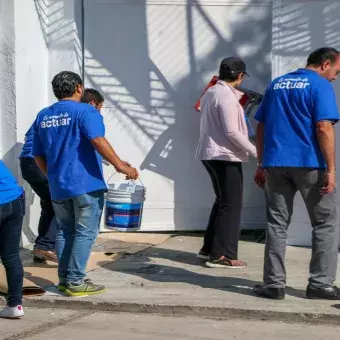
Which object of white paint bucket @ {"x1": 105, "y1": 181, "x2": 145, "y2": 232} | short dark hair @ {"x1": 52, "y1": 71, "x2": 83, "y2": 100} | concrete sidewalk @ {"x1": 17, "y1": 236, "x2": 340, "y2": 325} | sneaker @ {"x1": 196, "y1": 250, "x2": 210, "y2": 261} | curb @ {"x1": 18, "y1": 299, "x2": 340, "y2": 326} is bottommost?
curb @ {"x1": 18, "y1": 299, "x2": 340, "y2": 326}

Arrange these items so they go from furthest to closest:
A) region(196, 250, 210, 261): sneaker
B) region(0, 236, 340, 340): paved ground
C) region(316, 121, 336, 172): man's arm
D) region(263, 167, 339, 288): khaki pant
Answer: region(196, 250, 210, 261): sneaker → region(263, 167, 339, 288): khaki pant → region(316, 121, 336, 172): man's arm → region(0, 236, 340, 340): paved ground

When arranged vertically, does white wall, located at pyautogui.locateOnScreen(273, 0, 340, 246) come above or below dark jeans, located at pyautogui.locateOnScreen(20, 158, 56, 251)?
above

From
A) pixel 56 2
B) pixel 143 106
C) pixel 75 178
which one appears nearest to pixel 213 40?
pixel 143 106

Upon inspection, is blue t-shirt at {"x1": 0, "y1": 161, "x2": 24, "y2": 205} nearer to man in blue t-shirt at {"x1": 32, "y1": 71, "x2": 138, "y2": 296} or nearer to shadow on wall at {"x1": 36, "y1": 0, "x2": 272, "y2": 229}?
man in blue t-shirt at {"x1": 32, "y1": 71, "x2": 138, "y2": 296}

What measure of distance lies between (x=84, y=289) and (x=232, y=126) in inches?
73.9

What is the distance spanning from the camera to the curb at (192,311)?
20.5ft

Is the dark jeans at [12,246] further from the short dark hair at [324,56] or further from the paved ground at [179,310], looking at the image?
the short dark hair at [324,56]

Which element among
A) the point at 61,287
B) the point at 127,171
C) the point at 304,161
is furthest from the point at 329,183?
the point at 61,287

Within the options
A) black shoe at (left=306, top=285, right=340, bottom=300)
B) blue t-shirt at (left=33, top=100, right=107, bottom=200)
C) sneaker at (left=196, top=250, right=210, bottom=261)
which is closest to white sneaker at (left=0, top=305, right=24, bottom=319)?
blue t-shirt at (left=33, top=100, right=107, bottom=200)

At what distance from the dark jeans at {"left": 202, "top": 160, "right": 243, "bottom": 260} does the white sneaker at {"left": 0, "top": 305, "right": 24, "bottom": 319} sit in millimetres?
2080

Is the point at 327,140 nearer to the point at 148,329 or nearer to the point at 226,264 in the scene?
the point at 148,329

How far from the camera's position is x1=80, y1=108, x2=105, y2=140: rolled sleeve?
666cm

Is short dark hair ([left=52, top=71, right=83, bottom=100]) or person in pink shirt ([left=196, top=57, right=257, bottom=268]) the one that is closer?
short dark hair ([left=52, top=71, right=83, bottom=100])

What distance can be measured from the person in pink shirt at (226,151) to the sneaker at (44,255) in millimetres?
1371
